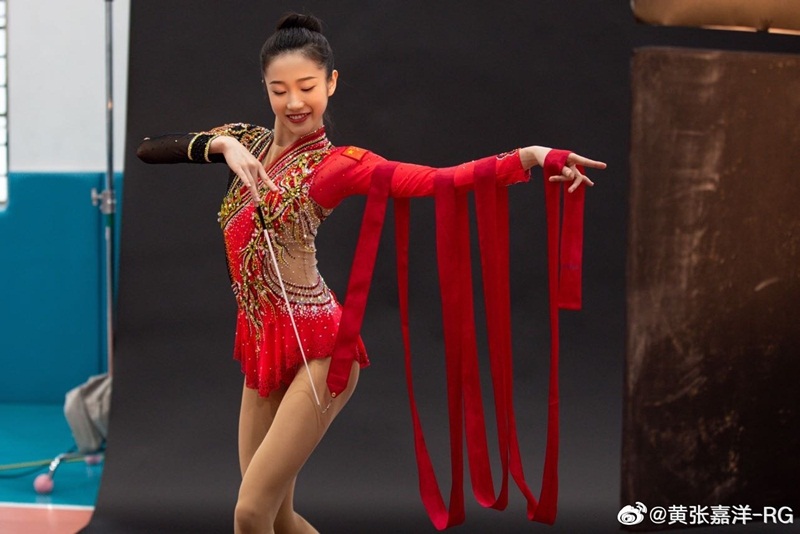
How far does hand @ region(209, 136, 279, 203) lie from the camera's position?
247 centimetres

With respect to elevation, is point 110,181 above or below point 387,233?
above

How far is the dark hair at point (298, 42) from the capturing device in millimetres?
2605

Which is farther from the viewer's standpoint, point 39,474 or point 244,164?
point 39,474

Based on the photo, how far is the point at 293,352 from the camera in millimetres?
2645

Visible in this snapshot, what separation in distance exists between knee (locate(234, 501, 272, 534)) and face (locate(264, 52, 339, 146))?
884 millimetres

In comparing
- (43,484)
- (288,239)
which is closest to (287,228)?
(288,239)

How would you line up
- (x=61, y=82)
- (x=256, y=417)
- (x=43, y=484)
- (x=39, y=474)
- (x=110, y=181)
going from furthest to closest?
(x=61, y=82) → (x=110, y=181) → (x=39, y=474) → (x=43, y=484) → (x=256, y=417)

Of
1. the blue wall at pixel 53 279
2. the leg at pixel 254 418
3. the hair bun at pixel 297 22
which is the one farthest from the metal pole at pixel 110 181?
the hair bun at pixel 297 22

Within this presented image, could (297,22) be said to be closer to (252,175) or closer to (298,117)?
(298,117)

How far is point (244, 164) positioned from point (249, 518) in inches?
31.7

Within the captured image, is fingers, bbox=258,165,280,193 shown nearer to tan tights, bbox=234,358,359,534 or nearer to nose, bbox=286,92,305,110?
nose, bbox=286,92,305,110

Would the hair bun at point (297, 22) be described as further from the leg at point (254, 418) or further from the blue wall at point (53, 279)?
the blue wall at point (53, 279)

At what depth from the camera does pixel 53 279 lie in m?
5.16

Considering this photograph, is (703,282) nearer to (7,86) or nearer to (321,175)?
(321,175)
